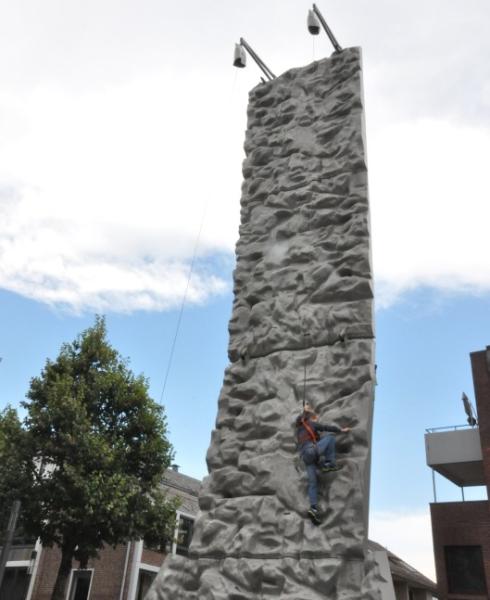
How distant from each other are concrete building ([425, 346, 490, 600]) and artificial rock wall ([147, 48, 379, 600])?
12713mm

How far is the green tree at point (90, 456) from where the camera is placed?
13.5 metres

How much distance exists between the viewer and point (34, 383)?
15109 millimetres

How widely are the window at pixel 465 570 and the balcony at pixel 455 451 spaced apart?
2382 millimetres

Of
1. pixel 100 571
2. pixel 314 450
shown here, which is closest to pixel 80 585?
pixel 100 571

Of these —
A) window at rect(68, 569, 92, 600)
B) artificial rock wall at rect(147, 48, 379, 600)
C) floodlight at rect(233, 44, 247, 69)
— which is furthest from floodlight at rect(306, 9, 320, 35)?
window at rect(68, 569, 92, 600)

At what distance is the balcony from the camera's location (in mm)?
18125

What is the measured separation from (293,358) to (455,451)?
13.8m

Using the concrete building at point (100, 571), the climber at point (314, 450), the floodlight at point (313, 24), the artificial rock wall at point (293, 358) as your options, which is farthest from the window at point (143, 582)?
the floodlight at point (313, 24)

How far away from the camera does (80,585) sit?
20312 millimetres

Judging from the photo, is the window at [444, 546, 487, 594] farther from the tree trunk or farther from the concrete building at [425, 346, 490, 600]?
the tree trunk

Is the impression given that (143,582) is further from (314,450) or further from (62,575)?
(314,450)

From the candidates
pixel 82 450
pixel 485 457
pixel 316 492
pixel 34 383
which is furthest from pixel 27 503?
pixel 485 457

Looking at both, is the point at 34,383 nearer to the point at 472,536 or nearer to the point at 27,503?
the point at 27,503

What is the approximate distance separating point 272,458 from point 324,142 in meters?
4.39
